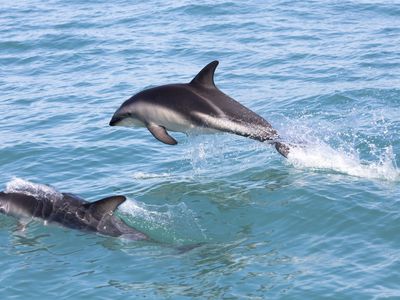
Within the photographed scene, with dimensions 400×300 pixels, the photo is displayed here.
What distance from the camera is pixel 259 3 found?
30047 mm

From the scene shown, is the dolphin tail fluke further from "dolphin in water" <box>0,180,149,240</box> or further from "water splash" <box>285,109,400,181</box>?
"dolphin in water" <box>0,180,149,240</box>

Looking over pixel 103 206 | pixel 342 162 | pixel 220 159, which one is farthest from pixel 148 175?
pixel 342 162

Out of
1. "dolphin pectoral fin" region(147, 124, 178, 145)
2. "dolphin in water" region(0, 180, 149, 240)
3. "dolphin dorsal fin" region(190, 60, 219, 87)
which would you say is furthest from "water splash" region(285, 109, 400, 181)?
"dolphin in water" region(0, 180, 149, 240)

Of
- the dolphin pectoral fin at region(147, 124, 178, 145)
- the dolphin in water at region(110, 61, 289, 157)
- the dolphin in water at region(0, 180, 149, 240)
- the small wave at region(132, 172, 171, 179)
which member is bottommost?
the small wave at region(132, 172, 171, 179)

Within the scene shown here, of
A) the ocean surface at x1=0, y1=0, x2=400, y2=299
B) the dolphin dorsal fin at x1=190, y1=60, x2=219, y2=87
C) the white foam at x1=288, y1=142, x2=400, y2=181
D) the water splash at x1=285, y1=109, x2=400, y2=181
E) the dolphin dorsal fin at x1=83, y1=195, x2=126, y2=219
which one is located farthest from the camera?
the water splash at x1=285, y1=109, x2=400, y2=181

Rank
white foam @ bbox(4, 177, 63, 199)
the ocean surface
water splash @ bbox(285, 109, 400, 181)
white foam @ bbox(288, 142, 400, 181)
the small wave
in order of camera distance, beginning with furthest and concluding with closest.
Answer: the small wave
water splash @ bbox(285, 109, 400, 181)
white foam @ bbox(288, 142, 400, 181)
white foam @ bbox(4, 177, 63, 199)
the ocean surface

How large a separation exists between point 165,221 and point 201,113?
192 cm

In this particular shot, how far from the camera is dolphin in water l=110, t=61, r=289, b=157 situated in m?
14.0

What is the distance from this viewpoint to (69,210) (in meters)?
13.1

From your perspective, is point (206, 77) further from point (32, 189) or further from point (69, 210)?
point (32, 189)

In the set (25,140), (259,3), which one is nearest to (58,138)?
(25,140)

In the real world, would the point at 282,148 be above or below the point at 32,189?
above

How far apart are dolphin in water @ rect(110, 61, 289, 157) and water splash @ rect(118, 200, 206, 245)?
1.08 meters

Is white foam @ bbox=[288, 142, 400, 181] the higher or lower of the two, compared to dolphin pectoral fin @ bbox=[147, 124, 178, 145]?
lower
